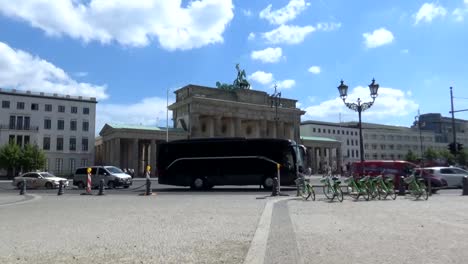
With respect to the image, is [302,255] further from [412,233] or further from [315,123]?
[315,123]

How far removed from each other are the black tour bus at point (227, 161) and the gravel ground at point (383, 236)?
1607 cm

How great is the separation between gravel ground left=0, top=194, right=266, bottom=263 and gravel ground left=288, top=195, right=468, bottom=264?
1407 millimetres

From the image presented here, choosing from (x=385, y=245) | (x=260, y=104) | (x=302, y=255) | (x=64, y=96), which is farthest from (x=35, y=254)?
(x=260, y=104)

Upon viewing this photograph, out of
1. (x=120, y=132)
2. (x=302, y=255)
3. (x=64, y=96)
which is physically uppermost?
(x=64, y=96)

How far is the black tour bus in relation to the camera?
31.1 m

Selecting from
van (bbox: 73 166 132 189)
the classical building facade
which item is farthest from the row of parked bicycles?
the classical building facade

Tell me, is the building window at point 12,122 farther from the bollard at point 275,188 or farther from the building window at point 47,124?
the bollard at point 275,188

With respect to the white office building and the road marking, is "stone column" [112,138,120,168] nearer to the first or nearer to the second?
the white office building

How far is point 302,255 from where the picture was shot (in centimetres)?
765

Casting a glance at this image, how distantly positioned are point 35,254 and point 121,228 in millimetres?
3427

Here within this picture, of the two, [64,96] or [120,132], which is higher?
[64,96]

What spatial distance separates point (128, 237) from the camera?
9.73 metres

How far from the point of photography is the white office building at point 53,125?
251 feet

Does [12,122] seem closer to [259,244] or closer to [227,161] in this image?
[227,161]
